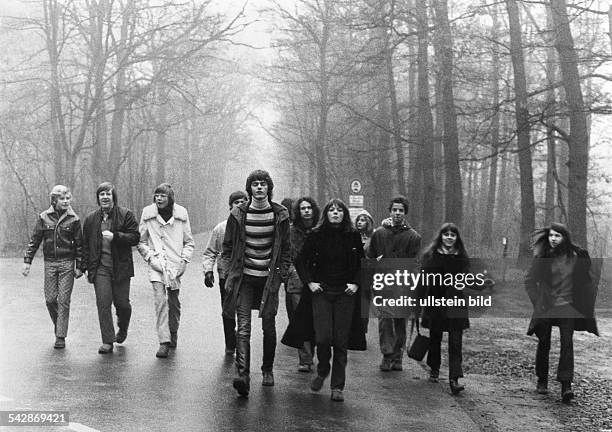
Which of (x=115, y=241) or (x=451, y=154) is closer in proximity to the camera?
(x=115, y=241)

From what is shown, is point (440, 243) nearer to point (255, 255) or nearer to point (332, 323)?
point (332, 323)

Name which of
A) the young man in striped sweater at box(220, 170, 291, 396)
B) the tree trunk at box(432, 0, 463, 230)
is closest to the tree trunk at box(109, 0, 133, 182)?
the tree trunk at box(432, 0, 463, 230)

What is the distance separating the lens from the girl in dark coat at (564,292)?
793 centimetres

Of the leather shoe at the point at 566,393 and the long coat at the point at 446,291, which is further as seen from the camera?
the long coat at the point at 446,291

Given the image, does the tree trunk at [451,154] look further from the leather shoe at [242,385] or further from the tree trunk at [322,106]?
the leather shoe at [242,385]

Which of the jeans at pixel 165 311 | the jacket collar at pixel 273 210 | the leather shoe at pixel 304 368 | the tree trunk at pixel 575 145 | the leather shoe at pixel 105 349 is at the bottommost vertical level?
the leather shoe at pixel 304 368

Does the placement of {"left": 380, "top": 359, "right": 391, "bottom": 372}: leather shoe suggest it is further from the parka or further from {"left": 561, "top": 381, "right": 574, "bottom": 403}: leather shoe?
the parka

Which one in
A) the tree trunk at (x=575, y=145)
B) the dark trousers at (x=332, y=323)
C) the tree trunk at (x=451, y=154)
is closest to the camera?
the dark trousers at (x=332, y=323)

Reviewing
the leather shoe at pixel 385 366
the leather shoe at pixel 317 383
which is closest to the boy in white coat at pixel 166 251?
the leather shoe at pixel 317 383

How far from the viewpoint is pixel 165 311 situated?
9.01m

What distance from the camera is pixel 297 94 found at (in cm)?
3881

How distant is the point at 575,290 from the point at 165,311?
4191mm

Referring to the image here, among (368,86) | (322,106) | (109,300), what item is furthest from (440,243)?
(322,106)

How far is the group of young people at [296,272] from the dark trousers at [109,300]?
12 mm
